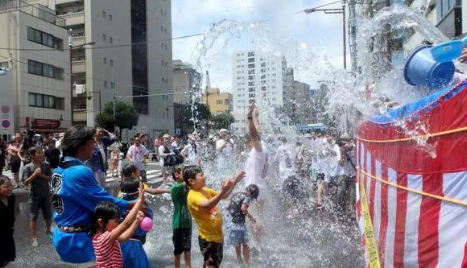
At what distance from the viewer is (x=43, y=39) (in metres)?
40.7

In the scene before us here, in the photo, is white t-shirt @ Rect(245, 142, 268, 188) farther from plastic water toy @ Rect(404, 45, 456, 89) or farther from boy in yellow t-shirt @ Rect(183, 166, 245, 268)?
plastic water toy @ Rect(404, 45, 456, 89)

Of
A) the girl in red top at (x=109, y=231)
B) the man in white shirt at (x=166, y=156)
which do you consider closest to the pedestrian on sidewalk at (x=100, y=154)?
the girl in red top at (x=109, y=231)

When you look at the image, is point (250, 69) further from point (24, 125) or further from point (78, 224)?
point (24, 125)

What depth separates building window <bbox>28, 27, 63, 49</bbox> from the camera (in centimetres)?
3903

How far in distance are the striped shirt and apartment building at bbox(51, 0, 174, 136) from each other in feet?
120

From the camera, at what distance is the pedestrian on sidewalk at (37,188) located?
23.9 ft

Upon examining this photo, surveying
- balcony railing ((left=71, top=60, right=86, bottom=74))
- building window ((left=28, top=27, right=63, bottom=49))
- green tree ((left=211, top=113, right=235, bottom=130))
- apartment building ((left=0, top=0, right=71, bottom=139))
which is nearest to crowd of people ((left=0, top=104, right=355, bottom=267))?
apartment building ((left=0, top=0, right=71, bottom=139))

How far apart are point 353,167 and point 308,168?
330cm

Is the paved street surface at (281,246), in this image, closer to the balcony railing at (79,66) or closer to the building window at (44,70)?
the building window at (44,70)

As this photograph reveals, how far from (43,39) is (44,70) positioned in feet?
9.18

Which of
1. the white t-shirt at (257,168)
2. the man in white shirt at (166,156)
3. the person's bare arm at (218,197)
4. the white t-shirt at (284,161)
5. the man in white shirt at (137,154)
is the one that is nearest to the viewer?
the person's bare arm at (218,197)

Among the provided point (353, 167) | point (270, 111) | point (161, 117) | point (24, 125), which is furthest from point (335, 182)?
point (161, 117)

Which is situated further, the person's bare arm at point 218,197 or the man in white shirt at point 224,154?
the man in white shirt at point 224,154

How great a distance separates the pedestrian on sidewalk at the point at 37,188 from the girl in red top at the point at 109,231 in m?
4.55
